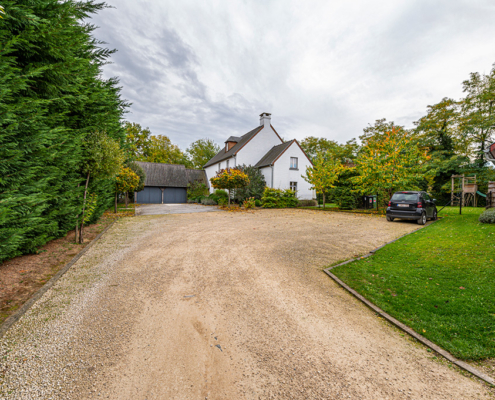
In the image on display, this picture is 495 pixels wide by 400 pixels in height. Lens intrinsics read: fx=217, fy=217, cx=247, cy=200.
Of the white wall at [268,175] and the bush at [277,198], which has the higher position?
the white wall at [268,175]

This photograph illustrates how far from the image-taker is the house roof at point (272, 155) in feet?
75.9

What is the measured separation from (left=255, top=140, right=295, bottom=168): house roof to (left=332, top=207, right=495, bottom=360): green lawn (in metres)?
17.7

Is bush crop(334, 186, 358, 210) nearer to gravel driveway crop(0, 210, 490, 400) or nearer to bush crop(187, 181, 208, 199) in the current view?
gravel driveway crop(0, 210, 490, 400)

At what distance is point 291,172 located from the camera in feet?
78.9

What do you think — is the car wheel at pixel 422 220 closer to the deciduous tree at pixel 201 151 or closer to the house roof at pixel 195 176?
the house roof at pixel 195 176

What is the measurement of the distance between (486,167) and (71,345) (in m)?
34.5

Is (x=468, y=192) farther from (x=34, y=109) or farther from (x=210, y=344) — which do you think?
(x=34, y=109)

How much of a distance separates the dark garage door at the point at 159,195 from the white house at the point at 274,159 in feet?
25.7

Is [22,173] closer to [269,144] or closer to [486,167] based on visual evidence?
[269,144]

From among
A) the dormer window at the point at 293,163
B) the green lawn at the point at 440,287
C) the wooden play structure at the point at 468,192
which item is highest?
the dormer window at the point at 293,163

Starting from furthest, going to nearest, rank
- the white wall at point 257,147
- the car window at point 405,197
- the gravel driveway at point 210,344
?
the white wall at point 257,147
the car window at point 405,197
the gravel driveway at point 210,344

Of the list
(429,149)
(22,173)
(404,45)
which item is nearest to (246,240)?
(22,173)

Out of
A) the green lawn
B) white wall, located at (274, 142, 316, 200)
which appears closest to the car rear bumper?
the green lawn

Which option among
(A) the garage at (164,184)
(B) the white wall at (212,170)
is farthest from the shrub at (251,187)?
(A) the garage at (164,184)
